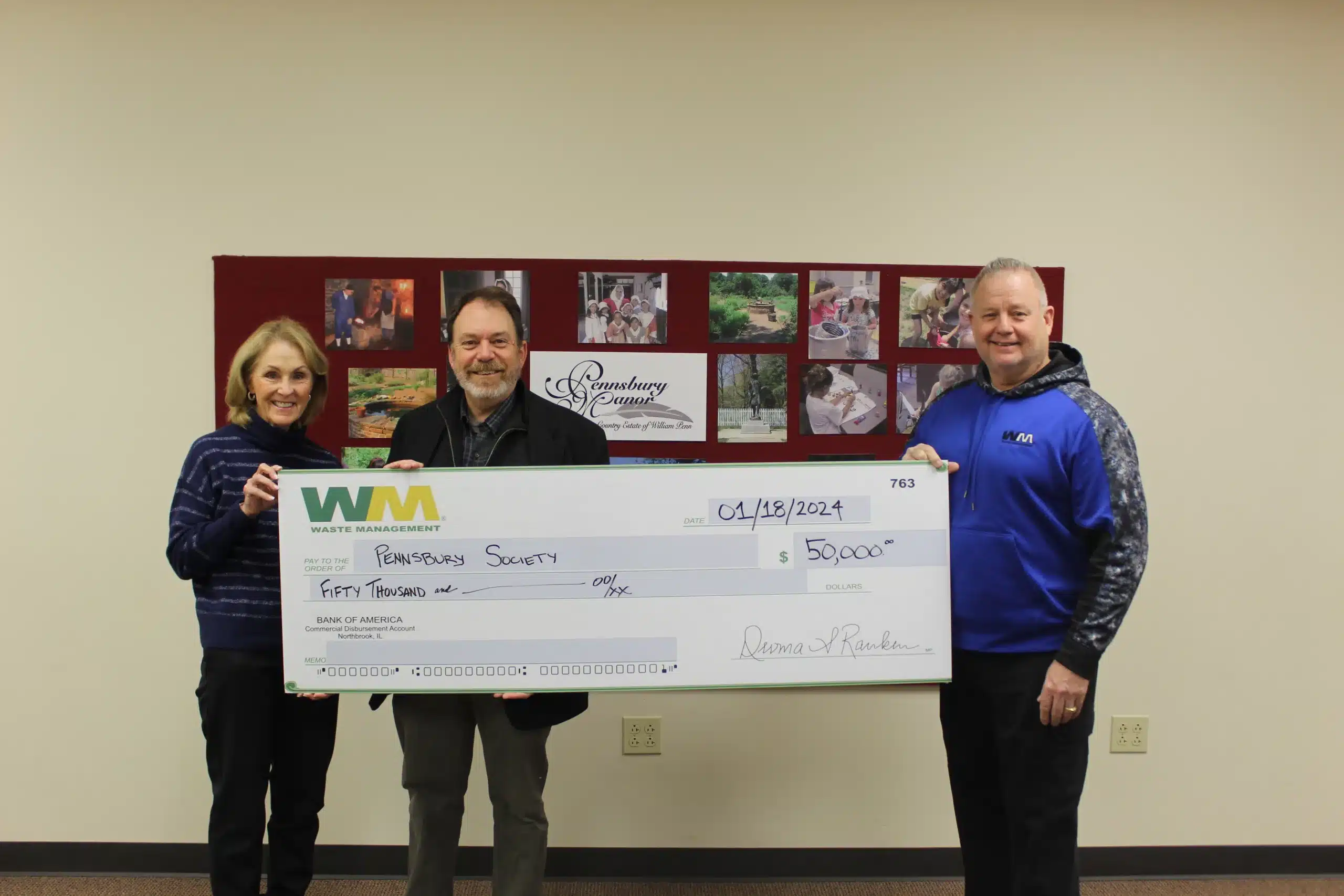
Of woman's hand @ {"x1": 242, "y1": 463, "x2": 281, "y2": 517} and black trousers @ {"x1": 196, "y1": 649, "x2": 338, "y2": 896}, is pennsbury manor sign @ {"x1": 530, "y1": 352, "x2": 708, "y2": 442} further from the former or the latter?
black trousers @ {"x1": 196, "y1": 649, "x2": 338, "y2": 896}

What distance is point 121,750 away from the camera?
225 cm

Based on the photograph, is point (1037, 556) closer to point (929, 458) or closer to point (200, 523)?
point (929, 458)

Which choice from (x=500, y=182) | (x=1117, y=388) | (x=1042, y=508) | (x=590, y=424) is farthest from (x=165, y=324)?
(x=1117, y=388)

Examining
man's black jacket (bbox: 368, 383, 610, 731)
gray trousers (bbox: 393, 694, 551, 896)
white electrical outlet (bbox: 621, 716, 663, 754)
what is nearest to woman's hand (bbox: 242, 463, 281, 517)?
man's black jacket (bbox: 368, 383, 610, 731)

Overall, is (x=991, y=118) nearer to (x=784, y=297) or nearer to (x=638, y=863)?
(x=784, y=297)

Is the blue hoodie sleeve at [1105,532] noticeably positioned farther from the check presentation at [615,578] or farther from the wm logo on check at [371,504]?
the wm logo on check at [371,504]

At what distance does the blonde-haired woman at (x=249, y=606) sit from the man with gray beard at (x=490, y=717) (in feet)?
0.85

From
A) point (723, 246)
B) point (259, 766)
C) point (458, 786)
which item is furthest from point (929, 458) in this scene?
point (259, 766)

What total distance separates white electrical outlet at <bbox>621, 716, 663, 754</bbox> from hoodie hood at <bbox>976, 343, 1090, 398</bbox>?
1408 millimetres

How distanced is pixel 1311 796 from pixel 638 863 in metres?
2.14

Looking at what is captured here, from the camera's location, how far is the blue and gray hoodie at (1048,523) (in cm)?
142
